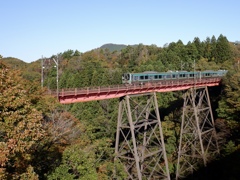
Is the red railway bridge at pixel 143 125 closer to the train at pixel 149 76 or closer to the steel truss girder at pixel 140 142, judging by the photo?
the steel truss girder at pixel 140 142

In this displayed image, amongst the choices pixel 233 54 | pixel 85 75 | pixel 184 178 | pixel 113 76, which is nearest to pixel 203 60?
Answer: pixel 233 54

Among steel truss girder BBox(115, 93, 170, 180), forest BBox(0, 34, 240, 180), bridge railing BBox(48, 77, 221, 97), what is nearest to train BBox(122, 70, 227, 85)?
bridge railing BBox(48, 77, 221, 97)

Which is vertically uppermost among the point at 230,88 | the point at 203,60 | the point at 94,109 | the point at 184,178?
the point at 203,60

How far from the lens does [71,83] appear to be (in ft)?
174

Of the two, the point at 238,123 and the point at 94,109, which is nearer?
the point at 238,123

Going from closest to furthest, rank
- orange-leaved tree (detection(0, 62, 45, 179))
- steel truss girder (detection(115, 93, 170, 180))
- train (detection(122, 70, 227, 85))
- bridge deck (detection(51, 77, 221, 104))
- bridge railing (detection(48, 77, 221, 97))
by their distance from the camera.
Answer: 1. orange-leaved tree (detection(0, 62, 45, 179))
2. bridge railing (detection(48, 77, 221, 97))
3. bridge deck (detection(51, 77, 221, 104))
4. steel truss girder (detection(115, 93, 170, 180))
5. train (detection(122, 70, 227, 85))

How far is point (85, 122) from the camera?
123 ft

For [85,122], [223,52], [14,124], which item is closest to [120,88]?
[14,124]

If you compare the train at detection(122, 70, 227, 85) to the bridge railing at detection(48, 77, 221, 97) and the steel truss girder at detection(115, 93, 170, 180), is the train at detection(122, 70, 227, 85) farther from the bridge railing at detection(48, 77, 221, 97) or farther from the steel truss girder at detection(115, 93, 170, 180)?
the steel truss girder at detection(115, 93, 170, 180)

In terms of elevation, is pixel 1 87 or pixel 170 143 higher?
pixel 1 87

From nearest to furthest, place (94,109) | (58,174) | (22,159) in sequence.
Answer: (22,159) → (58,174) → (94,109)

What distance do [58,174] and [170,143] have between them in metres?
22.2

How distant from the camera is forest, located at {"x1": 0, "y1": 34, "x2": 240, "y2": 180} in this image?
855 centimetres

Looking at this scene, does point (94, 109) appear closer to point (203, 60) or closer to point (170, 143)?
point (170, 143)
